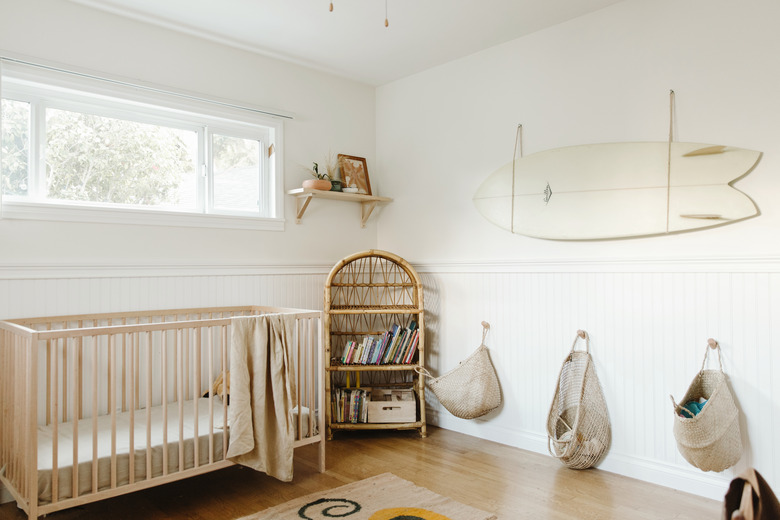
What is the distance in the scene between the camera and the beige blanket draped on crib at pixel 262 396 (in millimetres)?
2395

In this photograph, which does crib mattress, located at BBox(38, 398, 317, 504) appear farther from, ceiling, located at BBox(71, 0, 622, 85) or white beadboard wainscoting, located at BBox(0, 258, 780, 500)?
ceiling, located at BBox(71, 0, 622, 85)

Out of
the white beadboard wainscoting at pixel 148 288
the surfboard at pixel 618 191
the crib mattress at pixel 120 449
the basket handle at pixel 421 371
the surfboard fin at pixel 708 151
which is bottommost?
the crib mattress at pixel 120 449

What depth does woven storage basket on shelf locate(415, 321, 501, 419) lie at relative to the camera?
3.13 metres

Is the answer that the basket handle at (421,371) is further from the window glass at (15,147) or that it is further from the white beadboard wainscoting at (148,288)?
the window glass at (15,147)

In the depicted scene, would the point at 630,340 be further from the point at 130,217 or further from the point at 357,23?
the point at 130,217

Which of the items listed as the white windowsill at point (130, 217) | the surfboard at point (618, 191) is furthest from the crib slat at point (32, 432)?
the surfboard at point (618, 191)

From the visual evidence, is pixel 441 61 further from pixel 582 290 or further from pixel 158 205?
pixel 158 205

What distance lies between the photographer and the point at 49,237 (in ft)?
8.52

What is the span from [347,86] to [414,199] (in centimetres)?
90

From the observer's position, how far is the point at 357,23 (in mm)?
2959

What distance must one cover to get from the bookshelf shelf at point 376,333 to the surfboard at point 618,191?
78cm

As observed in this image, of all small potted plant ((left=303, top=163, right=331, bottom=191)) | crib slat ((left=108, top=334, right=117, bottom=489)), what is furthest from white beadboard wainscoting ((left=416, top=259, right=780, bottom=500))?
crib slat ((left=108, top=334, right=117, bottom=489))

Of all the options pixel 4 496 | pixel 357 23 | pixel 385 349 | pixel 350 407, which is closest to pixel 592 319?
pixel 385 349

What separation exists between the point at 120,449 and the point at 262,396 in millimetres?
572
